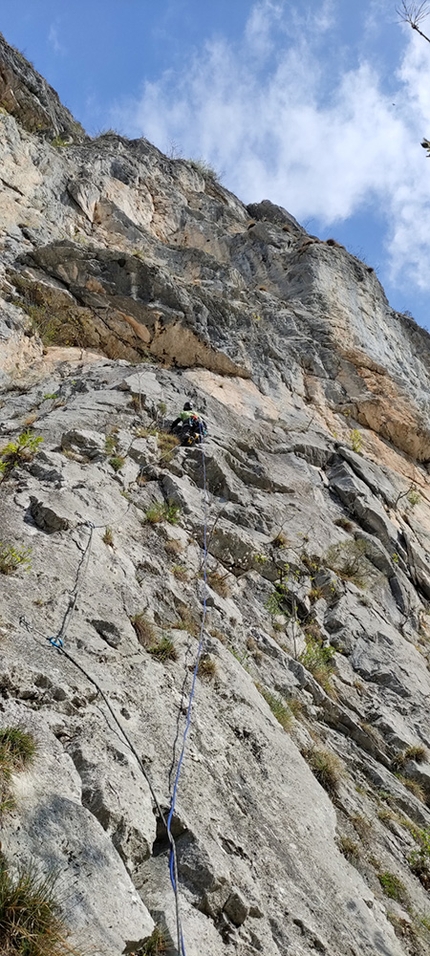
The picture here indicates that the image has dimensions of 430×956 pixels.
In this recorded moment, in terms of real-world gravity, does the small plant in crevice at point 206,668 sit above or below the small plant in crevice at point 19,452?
below

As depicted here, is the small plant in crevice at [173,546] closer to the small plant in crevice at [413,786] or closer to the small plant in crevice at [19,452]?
the small plant in crevice at [19,452]

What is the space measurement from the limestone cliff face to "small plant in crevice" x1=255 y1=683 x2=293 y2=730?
0.11 ft

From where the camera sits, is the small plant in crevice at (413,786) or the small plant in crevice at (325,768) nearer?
the small plant in crevice at (325,768)

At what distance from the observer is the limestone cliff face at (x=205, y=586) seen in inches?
137

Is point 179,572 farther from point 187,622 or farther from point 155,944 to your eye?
point 155,944

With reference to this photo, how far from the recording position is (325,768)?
5617mm

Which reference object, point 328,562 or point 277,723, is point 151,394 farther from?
point 277,723

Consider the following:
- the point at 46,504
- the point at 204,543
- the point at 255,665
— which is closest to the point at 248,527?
the point at 204,543

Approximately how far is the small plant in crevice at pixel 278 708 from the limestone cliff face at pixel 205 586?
32mm

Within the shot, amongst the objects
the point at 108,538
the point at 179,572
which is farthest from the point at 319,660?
the point at 108,538

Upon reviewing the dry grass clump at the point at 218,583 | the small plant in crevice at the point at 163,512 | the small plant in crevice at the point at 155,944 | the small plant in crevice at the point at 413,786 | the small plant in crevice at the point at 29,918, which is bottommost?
the small plant in crevice at the point at 155,944

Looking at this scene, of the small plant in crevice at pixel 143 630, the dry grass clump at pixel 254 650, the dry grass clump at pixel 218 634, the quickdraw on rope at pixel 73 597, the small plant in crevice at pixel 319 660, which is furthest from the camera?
the small plant in crevice at pixel 319 660

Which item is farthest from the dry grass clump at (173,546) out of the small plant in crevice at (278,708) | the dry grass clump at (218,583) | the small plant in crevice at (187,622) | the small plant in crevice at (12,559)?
the small plant in crevice at (12,559)

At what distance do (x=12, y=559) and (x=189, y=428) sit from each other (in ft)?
18.5
